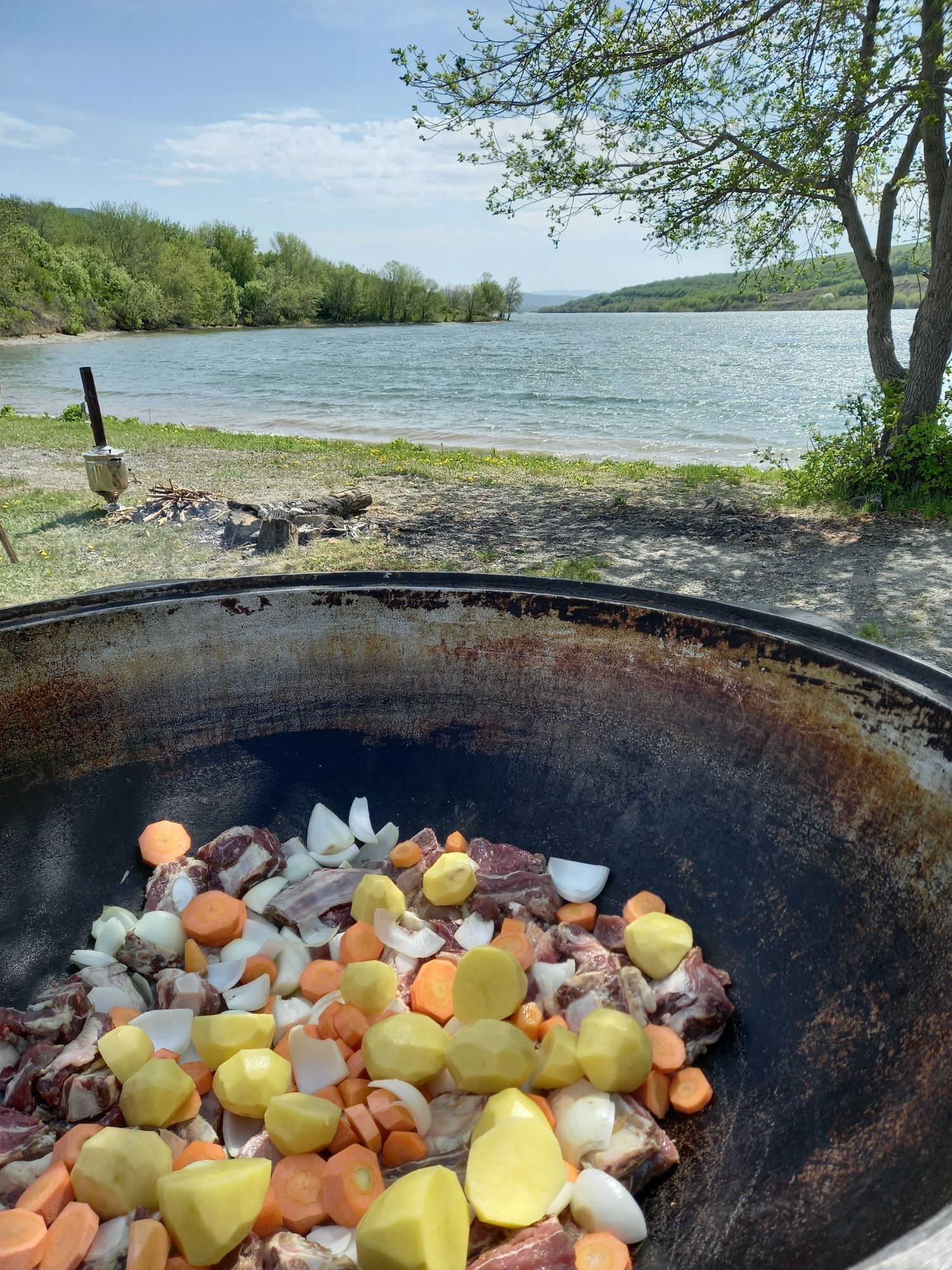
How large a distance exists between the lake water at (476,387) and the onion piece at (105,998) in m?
13.4

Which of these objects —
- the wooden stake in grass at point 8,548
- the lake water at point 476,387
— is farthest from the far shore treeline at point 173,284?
the wooden stake in grass at point 8,548

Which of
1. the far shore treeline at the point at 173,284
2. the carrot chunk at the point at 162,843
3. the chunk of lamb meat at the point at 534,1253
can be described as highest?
the far shore treeline at the point at 173,284

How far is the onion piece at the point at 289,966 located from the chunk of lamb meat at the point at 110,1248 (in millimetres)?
594

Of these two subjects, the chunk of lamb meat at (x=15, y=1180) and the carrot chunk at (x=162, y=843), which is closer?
the chunk of lamb meat at (x=15, y=1180)

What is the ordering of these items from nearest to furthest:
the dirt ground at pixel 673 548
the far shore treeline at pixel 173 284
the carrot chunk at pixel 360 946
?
the carrot chunk at pixel 360 946 < the dirt ground at pixel 673 548 < the far shore treeline at pixel 173 284

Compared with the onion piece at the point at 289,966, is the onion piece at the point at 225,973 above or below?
above

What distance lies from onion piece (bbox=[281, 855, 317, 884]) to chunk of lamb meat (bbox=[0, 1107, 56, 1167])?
0.75 meters

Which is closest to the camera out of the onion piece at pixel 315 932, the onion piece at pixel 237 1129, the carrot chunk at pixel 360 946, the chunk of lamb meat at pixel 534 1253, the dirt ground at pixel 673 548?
the chunk of lamb meat at pixel 534 1253

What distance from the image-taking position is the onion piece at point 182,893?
79.4 inches

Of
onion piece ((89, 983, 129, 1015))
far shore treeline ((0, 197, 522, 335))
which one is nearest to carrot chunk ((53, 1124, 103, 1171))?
onion piece ((89, 983, 129, 1015))

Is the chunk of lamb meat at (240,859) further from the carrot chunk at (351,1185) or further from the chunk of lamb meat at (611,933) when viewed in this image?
the chunk of lamb meat at (611,933)

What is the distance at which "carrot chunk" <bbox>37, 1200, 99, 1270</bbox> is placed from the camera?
4.17 feet

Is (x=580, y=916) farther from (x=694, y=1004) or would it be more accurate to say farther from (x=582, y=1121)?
(x=582, y=1121)

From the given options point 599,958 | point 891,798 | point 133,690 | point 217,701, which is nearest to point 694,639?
point 891,798
